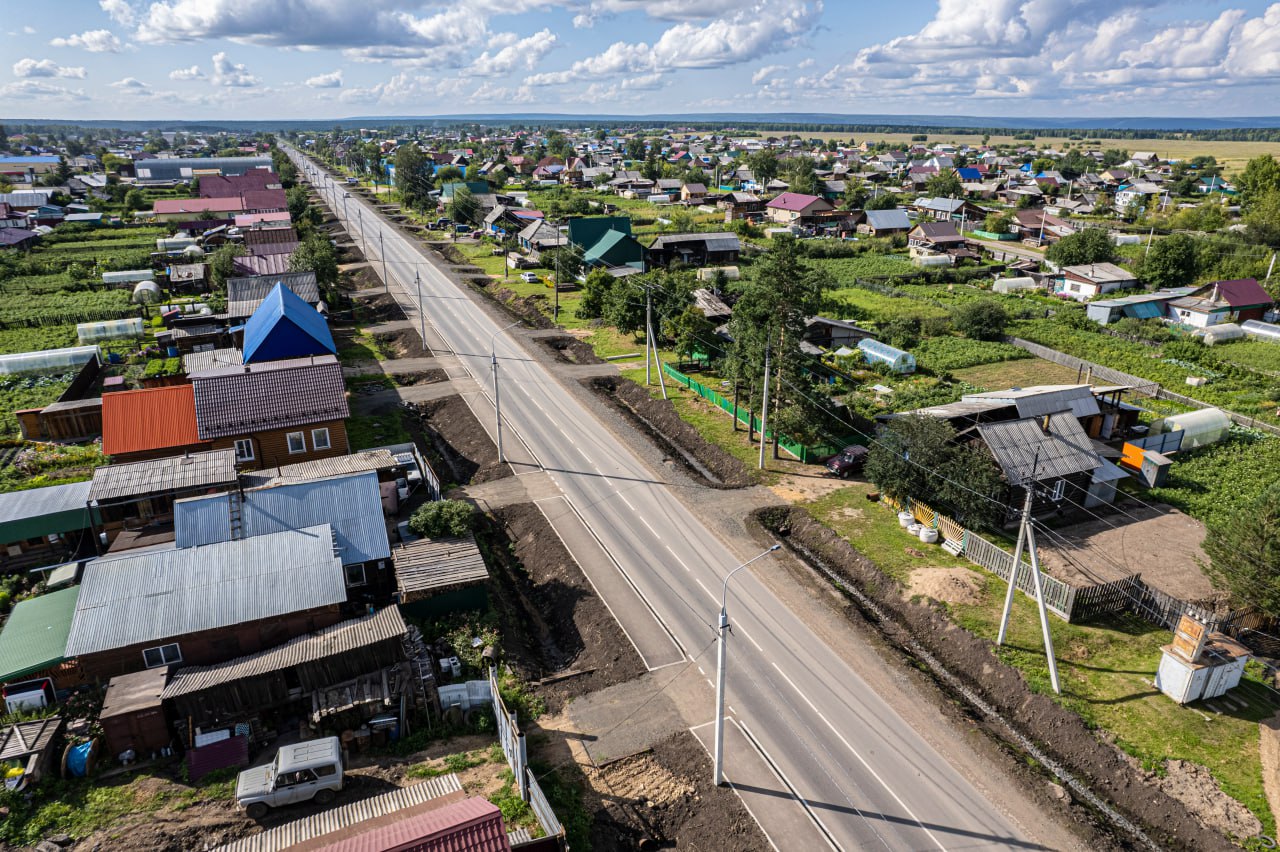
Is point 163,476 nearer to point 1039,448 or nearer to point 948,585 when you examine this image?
point 948,585

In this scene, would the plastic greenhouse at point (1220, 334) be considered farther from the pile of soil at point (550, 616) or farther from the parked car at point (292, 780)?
the parked car at point (292, 780)

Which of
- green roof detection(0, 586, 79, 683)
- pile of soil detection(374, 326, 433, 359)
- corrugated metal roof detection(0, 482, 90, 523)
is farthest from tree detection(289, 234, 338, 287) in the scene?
green roof detection(0, 586, 79, 683)

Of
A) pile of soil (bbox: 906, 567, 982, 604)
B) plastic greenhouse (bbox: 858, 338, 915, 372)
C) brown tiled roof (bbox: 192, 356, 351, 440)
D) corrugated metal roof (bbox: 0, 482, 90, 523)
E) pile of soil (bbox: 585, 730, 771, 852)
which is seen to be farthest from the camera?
plastic greenhouse (bbox: 858, 338, 915, 372)

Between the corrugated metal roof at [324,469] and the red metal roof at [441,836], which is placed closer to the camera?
the red metal roof at [441,836]

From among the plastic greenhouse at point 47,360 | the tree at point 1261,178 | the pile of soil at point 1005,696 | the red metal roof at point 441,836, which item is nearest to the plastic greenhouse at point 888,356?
the pile of soil at point 1005,696

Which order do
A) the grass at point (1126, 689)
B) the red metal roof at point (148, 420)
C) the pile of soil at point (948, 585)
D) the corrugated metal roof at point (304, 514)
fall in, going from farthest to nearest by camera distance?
the red metal roof at point (148, 420) < the pile of soil at point (948, 585) < the corrugated metal roof at point (304, 514) < the grass at point (1126, 689)

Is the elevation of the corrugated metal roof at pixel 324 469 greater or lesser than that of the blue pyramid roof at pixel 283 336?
lesser

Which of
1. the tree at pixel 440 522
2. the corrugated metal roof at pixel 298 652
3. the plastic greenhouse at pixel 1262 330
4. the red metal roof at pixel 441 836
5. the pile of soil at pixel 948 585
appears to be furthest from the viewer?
the plastic greenhouse at pixel 1262 330

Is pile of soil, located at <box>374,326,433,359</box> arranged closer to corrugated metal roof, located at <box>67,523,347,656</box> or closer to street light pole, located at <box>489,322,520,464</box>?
street light pole, located at <box>489,322,520,464</box>
